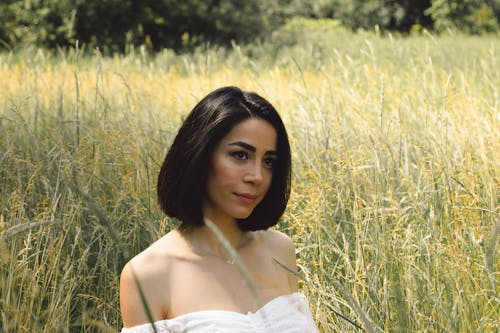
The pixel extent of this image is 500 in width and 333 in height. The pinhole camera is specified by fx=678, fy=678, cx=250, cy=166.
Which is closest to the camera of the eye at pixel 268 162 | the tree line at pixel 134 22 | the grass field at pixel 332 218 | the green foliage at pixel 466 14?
the eye at pixel 268 162

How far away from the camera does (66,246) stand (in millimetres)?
2861

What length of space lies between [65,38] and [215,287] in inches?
468

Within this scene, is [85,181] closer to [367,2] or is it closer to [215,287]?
[215,287]

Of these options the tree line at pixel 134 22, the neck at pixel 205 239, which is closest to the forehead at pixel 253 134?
the neck at pixel 205 239

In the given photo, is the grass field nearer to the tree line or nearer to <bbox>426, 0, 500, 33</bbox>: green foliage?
the tree line

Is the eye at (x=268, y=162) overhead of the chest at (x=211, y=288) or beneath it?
→ overhead

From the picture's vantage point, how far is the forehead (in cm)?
195

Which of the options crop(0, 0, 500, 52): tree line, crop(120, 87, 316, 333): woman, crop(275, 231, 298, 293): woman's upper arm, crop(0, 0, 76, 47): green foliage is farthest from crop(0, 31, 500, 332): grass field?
crop(0, 0, 76, 47): green foliage

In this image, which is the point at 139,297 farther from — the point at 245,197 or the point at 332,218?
the point at 332,218

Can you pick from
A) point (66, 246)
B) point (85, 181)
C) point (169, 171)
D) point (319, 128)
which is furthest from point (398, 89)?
point (169, 171)

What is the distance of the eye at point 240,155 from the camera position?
1.95m

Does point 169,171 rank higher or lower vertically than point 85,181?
higher

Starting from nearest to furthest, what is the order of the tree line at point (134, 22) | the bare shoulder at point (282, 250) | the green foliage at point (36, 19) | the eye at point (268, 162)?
the eye at point (268, 162) < the bare shoulder at point (282, 250) < the green foliage at point (36, 19) < the tree line at point (134, 22)

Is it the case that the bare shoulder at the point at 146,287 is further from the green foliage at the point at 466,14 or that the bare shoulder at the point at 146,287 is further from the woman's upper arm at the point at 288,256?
the green foliage at the point at 466,14
